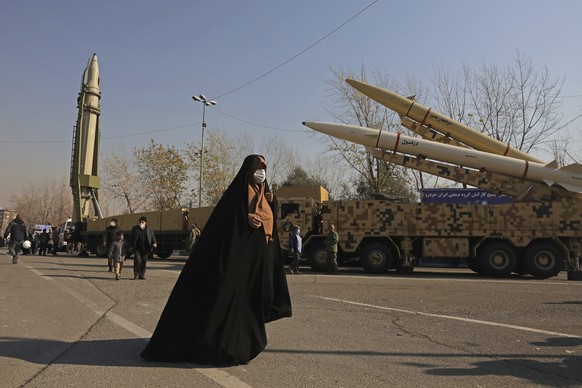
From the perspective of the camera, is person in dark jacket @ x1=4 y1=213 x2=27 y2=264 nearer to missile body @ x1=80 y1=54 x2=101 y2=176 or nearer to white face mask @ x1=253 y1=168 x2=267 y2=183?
missile body @ x1=80 y1=54 x2=101 y2=176

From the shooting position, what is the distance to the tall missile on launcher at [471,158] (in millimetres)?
15203

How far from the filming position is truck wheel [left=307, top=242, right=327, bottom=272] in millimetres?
15539

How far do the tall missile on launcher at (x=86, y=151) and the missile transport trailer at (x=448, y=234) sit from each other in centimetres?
1726

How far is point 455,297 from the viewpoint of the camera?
899cm

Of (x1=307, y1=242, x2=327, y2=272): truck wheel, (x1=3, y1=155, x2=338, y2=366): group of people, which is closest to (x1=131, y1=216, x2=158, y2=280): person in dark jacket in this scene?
(x1=307, y1=242, x2=327, y2=272): truck wheel

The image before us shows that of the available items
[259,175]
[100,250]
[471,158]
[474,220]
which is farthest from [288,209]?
[100,250]

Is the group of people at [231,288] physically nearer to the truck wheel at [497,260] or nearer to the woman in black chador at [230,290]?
the woman in black chador at [230,290]

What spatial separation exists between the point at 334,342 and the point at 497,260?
1154 centimetres

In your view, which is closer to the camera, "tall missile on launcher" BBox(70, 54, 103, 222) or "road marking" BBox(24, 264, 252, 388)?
"road marking" BBox(24, 264, 252, 388)

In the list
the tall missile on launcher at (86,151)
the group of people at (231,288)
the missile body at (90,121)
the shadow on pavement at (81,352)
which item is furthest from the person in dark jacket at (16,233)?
the group of people at (231,288)

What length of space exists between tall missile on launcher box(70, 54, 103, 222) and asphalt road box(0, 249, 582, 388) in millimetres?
20504

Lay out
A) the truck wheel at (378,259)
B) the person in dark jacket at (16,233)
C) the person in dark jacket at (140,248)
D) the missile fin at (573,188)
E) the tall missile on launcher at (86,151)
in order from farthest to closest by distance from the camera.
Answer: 1. the tall missile on launcher at (86,151)
2. the person in dark jacket at (16,233)
3. the truck wheel at (378,259)
4. the missile fin at (573,188)
5. the person in dark jacket at (140,248)

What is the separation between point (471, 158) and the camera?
→ 15.8 m

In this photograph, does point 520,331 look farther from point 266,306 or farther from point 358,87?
point 358,87
